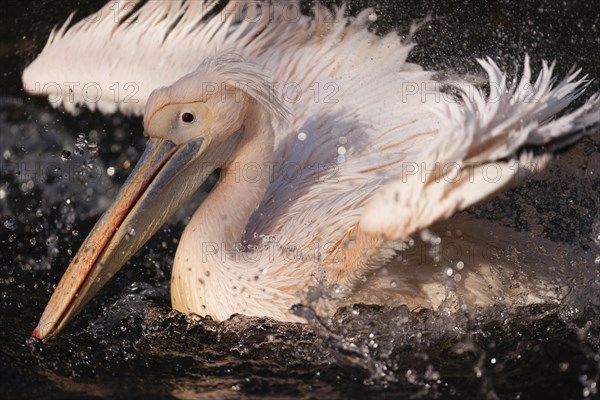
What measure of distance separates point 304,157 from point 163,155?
2.00 feet

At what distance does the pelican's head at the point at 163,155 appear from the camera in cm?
360

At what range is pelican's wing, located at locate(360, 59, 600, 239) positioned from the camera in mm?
2965

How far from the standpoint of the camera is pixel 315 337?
3412 millimetres

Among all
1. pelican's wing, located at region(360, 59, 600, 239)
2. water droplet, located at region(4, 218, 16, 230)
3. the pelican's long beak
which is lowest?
water droplet, located at region(4, 218, 16, 230)

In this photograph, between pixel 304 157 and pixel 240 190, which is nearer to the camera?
pixel 240 190

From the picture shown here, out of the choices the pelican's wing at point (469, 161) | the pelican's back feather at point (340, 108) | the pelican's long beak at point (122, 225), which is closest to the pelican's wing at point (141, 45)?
the pelican's back feather at point (340, 108)

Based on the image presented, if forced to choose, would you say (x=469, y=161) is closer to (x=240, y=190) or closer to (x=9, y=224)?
(x=240, y=190)

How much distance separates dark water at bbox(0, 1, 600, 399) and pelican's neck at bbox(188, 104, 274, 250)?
36 cm

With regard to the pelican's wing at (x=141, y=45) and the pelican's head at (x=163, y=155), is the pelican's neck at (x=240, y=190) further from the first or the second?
the pelican's wing at (x=141, y=45)

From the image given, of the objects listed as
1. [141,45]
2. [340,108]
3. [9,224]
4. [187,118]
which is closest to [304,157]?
[340,108]

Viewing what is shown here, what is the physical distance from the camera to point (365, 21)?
4.20 meters

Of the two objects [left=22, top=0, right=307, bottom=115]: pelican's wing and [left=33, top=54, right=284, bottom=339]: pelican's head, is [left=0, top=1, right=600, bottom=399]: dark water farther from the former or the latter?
[left=22, top=0, right=307, bottom=115]: pelican's wing

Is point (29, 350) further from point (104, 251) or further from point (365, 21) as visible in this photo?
point (365, 21)

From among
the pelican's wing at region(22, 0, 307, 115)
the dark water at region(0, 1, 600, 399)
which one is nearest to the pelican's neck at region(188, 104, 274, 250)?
the dark water at region(0, 1, 600, 399)
